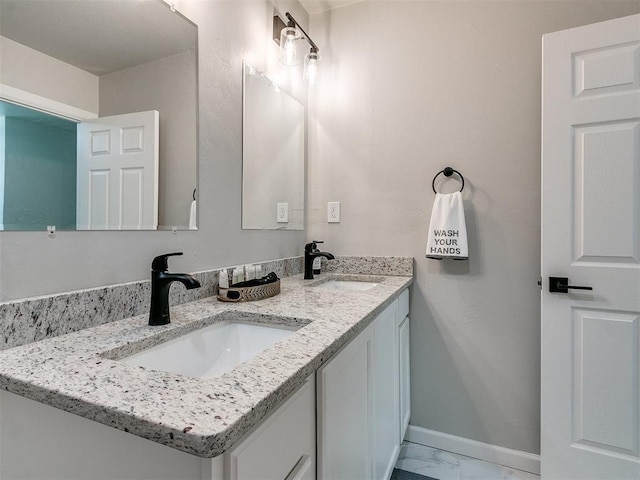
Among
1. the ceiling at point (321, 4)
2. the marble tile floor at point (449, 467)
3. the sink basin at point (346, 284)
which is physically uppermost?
the ceiling at point (321, 4)

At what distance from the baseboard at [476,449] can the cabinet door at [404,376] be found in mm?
95

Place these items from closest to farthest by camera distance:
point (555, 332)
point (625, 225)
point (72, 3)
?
point (72, 3) < point (625, 225) < point (555, 332)

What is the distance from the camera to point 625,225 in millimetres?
1284

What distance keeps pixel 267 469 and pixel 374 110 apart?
1.75 m

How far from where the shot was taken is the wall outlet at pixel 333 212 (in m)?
1.95

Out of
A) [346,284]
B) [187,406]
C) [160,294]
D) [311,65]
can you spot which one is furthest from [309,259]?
[187,406]

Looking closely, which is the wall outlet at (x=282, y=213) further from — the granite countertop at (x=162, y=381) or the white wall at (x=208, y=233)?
the granite countertop at (x=162, y=381)

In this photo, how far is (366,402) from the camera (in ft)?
3.40

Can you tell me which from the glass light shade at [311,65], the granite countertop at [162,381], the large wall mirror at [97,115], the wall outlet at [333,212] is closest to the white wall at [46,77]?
the large wall mirror at [97,115]

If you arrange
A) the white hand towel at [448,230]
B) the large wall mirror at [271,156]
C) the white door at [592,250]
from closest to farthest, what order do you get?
the white door at [592,250] → the large wall mirror at [271,156] → the white hand towel at [448,230]

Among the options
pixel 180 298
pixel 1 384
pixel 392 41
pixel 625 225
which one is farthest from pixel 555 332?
pixel 1 384

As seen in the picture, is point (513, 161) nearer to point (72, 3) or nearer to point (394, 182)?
point (394, 182)

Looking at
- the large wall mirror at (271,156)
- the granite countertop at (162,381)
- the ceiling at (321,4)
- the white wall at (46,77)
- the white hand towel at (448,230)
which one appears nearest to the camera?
the granite countertop at (162,381)

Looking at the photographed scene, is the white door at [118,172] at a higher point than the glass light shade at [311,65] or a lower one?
lower
